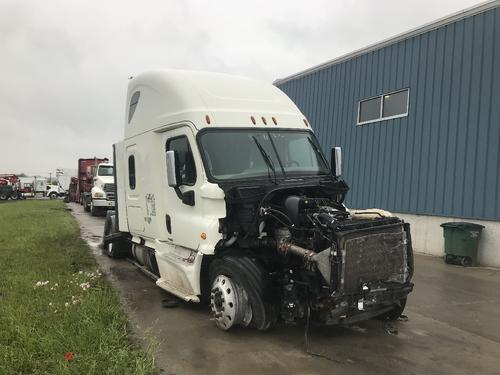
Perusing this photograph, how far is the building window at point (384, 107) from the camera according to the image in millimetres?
12495

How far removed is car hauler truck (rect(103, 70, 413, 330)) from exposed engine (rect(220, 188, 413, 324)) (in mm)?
11

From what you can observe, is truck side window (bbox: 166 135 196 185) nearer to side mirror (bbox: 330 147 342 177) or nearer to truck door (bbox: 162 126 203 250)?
truck door (bbox: 162 126 203 250)

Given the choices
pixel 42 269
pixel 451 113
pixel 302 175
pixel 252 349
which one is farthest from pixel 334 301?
pixel 451 113

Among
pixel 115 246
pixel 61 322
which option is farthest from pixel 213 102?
pixel 115 246

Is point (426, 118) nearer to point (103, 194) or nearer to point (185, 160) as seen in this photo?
point (185, 160)

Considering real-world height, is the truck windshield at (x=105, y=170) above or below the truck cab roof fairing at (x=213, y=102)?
below

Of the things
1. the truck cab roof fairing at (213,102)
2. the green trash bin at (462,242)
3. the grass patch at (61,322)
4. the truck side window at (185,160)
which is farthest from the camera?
the green trash bin at (462,242)

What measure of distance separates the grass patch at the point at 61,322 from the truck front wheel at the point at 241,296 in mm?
1035

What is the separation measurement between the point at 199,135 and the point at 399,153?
8162 millimetres

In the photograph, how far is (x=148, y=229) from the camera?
7230 millimetres

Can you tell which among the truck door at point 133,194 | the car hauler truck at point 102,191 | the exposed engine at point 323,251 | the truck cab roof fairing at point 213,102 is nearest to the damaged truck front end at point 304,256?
the exposed engine at point 323,251

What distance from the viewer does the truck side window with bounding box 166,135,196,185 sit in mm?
5773

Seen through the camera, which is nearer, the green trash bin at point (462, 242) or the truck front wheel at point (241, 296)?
the truck front wheel at point (241, 296)

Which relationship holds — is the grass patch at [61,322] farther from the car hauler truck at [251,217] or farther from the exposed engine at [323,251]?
the exposed engine at [323,251]
